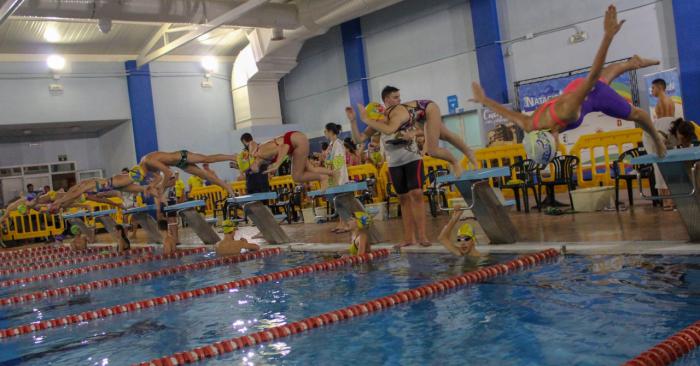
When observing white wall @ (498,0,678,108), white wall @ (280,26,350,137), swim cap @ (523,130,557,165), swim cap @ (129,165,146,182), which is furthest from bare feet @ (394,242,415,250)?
white wall @ (280,26,350,137)

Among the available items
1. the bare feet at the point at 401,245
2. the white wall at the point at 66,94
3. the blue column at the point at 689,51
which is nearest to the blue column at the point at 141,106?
the white wall at the point at 66,94

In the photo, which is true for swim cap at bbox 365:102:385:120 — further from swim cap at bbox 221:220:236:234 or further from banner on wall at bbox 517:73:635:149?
banner on wall at bbox 517:73:635:149

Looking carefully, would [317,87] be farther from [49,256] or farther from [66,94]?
[49,256]

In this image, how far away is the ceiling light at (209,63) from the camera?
22078 millimetres

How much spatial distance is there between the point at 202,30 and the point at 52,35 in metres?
4.46

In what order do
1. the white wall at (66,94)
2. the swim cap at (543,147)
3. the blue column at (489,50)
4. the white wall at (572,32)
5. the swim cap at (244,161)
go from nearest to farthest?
the swim cap at (543,147) < the swim cap at (244,161) < the white wall at (572,32) < the blue column at (489,50) < the white wall at (66,94)

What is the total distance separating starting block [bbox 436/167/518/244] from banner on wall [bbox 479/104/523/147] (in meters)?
8.42

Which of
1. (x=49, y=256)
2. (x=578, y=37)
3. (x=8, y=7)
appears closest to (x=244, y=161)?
(x=49, y=256)

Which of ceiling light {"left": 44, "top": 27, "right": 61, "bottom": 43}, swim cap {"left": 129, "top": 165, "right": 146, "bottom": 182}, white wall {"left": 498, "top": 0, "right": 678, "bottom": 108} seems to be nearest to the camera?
swim cap {"left": 129, "top": 165, "right": 146, "bottom": 182}

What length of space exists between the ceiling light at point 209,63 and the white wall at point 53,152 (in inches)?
176

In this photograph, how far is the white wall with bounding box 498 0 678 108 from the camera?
45.3 ft

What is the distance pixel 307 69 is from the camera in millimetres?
22500

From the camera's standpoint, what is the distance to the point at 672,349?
278 cm

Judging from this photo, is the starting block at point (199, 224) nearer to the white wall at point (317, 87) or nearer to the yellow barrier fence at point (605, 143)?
the yellow barrier fence at point (605, 143)
